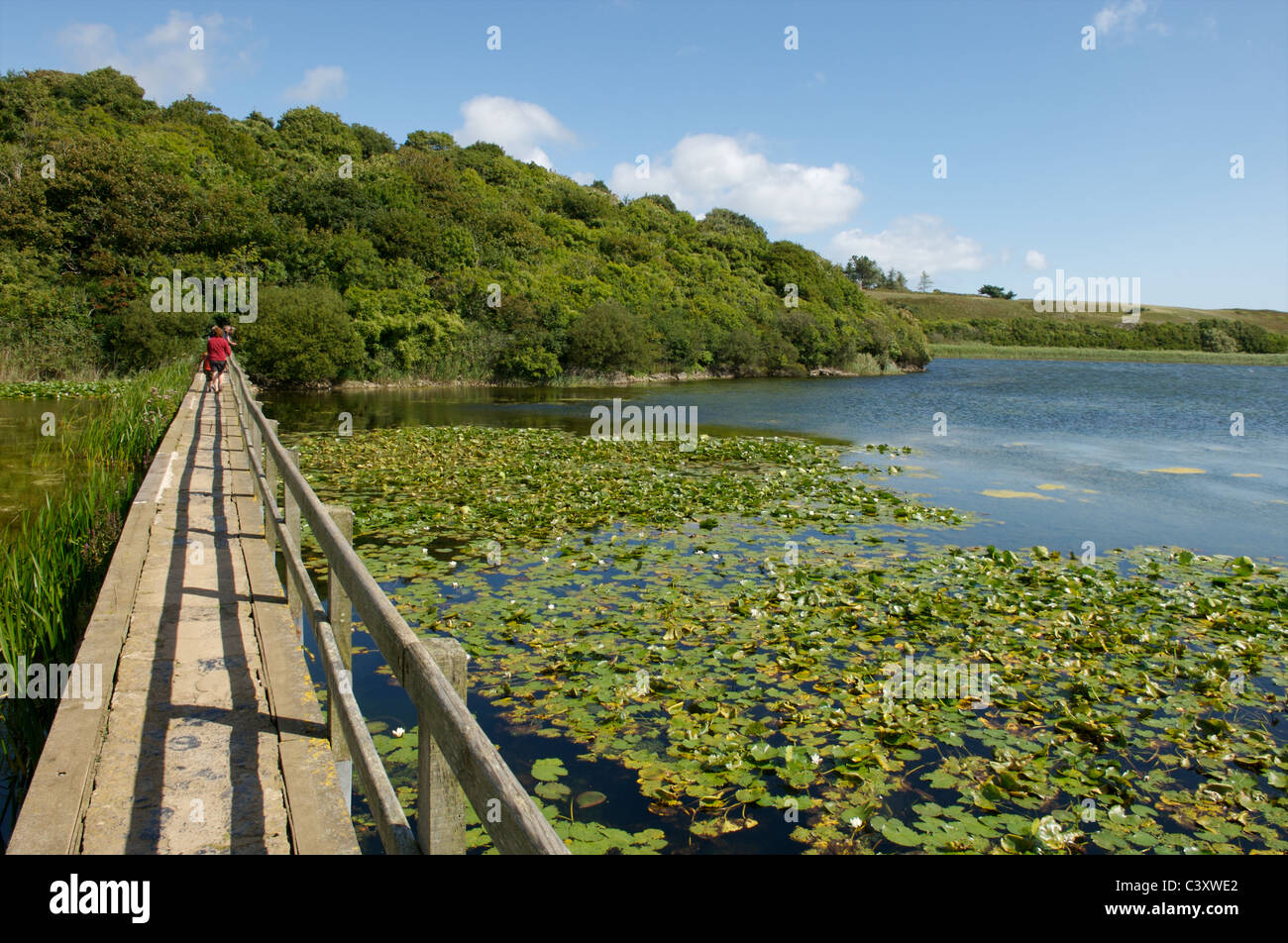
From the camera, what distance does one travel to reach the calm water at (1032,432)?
1346 centimetres

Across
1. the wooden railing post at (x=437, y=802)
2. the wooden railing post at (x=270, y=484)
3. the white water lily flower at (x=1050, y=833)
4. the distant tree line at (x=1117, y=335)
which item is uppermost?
the distant tree line at (x=1117, y=335)

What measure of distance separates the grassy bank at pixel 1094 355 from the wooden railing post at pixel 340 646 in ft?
333

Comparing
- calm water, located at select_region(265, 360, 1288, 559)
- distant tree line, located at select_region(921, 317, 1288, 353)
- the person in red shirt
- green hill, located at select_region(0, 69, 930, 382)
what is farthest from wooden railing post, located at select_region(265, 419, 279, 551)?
distant tree line, located at select_region(921, 317, 1288, 353)

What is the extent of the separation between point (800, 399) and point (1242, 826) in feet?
123

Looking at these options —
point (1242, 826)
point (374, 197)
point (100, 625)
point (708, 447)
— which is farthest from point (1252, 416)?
point (374, 197)

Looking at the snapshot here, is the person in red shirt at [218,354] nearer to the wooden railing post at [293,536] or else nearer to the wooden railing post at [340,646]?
the wooden railing post at [293,536]

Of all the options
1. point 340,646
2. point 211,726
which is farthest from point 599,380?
point 211,726

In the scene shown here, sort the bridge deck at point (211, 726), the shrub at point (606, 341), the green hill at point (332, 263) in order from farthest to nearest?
the shrub at point (606, 341) < the green hill at point (332, 263) < the bridge deck at point (211, 726)

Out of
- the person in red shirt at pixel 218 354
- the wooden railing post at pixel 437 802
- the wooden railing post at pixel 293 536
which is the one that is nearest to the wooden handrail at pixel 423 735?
the wooden railing post at pixel 437 802

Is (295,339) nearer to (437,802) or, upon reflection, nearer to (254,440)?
(254,440)

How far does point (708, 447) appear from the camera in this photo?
20891 millimetres

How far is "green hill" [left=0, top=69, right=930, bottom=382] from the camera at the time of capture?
36.5 m

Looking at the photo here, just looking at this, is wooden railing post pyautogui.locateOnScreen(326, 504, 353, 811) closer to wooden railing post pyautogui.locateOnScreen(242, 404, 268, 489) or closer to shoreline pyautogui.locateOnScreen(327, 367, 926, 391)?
wooden railing post pyautogui.locateOnScreen(242, 404, 268, 489)

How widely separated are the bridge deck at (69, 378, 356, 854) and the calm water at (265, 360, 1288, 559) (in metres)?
9.29
